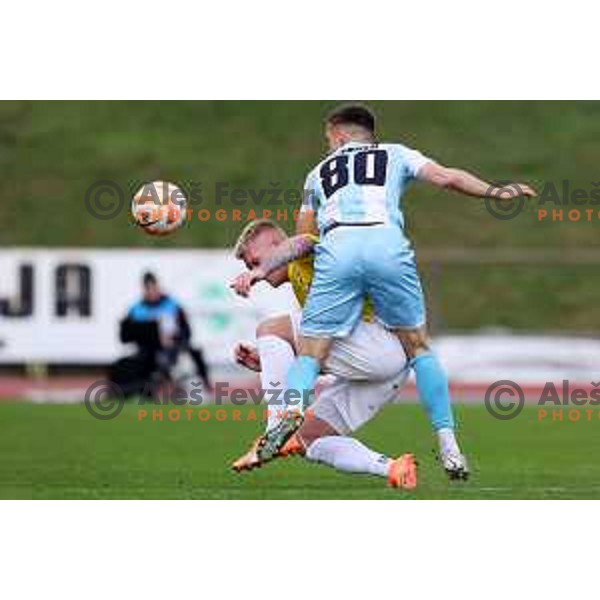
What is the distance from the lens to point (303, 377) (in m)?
10.5

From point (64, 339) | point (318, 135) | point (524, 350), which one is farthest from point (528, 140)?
point (64, 339)

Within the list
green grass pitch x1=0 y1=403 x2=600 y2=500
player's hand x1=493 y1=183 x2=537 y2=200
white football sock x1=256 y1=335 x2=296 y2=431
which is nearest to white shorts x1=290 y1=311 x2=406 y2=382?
white football sock x1=256 y1=335 x2=296 y2=431

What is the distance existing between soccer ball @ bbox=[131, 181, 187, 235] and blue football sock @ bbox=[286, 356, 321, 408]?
4.90 ft

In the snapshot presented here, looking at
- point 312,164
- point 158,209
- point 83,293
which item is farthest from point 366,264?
point 312,164

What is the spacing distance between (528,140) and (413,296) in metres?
23.1

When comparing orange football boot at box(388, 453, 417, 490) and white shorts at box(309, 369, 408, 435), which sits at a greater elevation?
white shorts at box(309, 369, 408, 435)

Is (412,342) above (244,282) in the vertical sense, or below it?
below

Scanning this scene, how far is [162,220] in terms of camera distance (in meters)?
11.7

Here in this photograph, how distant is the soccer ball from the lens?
11617mm

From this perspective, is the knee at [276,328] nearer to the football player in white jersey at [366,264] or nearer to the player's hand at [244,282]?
the football player in white jersey at [366,264]

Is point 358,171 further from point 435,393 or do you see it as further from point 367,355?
point 435,393

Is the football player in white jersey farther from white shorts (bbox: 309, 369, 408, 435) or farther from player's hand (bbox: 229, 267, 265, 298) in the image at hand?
player's hand (bbox: 229, 267, 265, 298)

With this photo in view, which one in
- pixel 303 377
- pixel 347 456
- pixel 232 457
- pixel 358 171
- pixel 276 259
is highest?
pixel 358 171

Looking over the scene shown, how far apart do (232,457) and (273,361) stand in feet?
10.4
